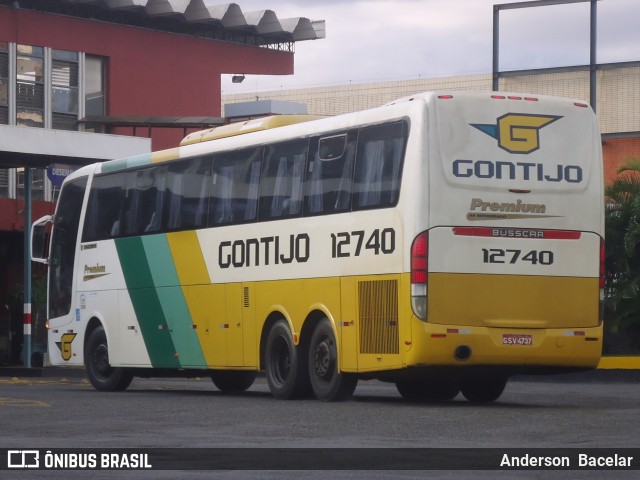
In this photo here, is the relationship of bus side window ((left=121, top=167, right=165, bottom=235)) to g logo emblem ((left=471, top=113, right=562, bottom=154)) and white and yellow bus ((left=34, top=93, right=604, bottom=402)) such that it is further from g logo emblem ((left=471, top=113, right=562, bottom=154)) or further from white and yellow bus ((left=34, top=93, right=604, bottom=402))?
g logo emblem ((left=471, top=113, right=562, bottom=154))

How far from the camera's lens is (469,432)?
528 inches

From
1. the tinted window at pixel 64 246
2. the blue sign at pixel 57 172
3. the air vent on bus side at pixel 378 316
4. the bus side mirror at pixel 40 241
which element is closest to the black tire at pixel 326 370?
the air vent on bus side at pixel 378 316

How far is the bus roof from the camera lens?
66.8ft

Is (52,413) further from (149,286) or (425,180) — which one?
(149,286)

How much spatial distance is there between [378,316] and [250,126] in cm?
412

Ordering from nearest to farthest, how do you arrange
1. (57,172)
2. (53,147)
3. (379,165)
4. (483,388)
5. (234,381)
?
(379,165) < (483,388) < (234,381) < (57,172) < (53,147)

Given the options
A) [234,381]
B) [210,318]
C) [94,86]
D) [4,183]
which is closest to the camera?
[210,318]

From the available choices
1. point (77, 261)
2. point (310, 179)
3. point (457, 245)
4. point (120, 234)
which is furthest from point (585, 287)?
point (77, 261)

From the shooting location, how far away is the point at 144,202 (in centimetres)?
2261

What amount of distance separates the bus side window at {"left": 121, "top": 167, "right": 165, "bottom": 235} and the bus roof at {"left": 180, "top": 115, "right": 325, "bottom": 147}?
2.45 ft

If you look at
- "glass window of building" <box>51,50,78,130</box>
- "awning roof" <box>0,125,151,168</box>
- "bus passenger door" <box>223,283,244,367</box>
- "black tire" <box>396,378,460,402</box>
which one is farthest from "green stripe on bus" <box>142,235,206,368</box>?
"glass window of building" <box>51,50,78,130</box>

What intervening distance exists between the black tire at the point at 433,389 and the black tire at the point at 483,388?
299 mm

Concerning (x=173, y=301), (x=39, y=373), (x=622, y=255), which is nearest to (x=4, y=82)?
(x=39, y=373)

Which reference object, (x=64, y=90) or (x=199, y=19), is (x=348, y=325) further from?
(x=199, y=19)
